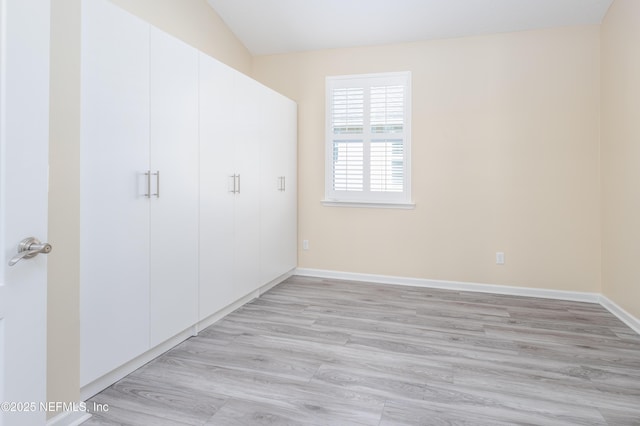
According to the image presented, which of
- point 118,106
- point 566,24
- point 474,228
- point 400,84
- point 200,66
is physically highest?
point 566,24

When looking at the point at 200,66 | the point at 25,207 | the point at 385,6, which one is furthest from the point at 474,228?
the point at 25,207

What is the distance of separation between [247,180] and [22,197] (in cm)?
248

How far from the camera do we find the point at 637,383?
2.19 meters

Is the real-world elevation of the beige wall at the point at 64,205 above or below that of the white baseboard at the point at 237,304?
above

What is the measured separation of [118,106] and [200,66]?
2.89ft

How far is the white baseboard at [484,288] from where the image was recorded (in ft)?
11.7

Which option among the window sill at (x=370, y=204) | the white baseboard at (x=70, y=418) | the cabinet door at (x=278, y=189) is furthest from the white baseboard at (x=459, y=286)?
the white baseboard at (x=70, y=418)

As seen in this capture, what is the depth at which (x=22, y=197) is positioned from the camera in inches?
42.4

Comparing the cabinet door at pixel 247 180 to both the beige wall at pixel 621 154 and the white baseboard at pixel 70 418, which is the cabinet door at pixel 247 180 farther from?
the beige wall at pixel 621 154

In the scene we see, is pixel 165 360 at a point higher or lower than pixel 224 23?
lower

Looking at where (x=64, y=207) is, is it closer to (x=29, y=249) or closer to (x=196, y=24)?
(x=29, y=249)

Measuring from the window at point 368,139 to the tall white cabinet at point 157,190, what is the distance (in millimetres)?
1085

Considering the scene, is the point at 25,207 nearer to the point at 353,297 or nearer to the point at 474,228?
the point at 353,297

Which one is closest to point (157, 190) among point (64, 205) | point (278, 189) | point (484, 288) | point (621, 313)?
point (64, 205)
